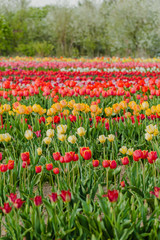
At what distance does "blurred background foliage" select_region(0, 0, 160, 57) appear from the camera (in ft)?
78.6

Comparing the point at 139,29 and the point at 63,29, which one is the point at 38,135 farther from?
the point at 63,29

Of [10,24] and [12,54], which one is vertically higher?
[10,24]

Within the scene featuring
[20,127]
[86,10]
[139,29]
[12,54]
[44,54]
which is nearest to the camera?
[20,127]

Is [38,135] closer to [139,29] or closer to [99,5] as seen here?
[139,29]

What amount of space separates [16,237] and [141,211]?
2.39ft

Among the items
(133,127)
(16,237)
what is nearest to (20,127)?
(133,127)

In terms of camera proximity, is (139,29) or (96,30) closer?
(139,29)

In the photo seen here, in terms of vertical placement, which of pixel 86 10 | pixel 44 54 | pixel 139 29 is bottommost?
pixel 44 54

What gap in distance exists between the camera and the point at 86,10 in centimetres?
2908

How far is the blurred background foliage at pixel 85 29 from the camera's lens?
23969mm

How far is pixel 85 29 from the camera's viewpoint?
29438 mm

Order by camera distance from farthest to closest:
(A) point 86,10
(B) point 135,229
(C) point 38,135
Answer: (A) point 86,10 < (C) point 38,135 < (B) point 135,229

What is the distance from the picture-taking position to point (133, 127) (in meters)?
3.15

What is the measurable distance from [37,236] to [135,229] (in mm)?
537
